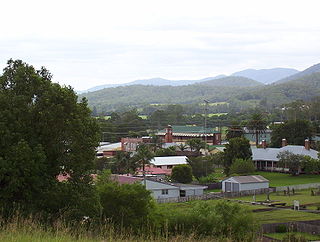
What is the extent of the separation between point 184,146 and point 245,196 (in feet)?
105

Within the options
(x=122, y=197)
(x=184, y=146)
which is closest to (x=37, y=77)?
(x=122, y=197)

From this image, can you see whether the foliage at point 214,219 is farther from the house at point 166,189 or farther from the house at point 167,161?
the house at point 167,161

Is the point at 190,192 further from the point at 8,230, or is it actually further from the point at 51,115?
the point at 8,230

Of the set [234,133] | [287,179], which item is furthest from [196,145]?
[287,179]

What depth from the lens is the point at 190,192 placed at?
5200 centimetres

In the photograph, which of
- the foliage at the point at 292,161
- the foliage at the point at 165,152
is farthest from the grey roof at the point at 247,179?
the foliage at the point at 165,152

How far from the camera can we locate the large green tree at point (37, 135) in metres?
17.5

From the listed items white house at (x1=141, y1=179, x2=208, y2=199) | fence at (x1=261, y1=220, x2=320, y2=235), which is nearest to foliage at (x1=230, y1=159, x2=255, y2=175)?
white house at (x1=141, y1=179, x2=208, y2=199)

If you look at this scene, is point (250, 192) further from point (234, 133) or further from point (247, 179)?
point (234, 133)

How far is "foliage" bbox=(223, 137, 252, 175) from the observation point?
6821 cm

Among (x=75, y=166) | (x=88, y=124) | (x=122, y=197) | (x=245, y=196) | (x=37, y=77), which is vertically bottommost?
(x=245, y=196)

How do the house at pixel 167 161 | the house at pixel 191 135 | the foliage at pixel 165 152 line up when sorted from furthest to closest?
the house at pixel 191 135 < the foliage at pixel 165 152 < the house at pixel 167 161

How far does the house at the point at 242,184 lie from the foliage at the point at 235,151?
1003cm

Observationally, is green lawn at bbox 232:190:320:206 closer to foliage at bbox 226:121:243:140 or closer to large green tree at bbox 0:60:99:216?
large green tree at bbox 0:60:99:216
